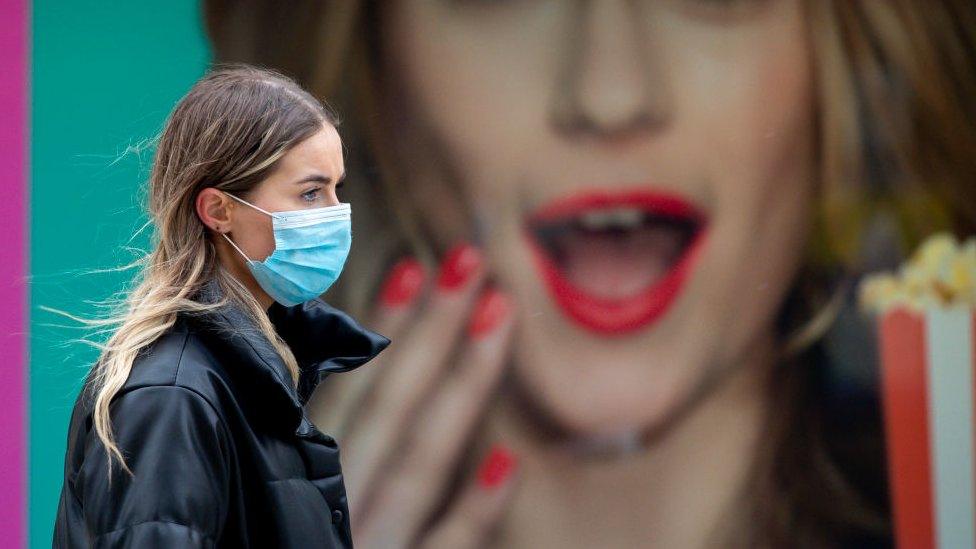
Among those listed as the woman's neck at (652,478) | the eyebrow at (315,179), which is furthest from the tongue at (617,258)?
the eyebrow at (315,179)

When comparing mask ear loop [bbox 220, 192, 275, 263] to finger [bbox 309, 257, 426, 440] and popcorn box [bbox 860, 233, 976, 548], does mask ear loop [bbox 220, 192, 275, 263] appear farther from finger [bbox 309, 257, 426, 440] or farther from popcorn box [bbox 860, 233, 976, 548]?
popcorn box [bbox 860, 233, 976, 548]

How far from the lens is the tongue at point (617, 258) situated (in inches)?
159

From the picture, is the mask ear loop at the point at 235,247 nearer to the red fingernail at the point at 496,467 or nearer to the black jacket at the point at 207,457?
the black jacket at the point at 207,457

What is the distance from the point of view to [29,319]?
3.78m

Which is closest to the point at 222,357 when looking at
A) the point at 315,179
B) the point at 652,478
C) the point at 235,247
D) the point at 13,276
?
the point at 235,247

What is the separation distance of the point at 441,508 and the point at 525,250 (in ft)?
3.05

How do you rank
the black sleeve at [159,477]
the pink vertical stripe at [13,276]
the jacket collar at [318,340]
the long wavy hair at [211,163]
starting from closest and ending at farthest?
the black sleeve at [159,477] → the long wavy hair at [211,163] → the jacket collar at [318,340] → the pink vertical stripe at [13,276]

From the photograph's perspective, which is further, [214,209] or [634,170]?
[634,170]

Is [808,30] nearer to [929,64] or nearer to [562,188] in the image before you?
[929,64]

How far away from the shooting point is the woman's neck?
401 cm

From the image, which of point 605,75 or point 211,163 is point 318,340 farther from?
point 605,75

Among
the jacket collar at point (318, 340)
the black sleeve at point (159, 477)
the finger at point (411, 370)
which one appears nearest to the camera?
the black sleeve at point (159, 477)

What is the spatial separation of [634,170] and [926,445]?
1.43 m

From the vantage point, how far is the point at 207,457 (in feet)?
4.97
